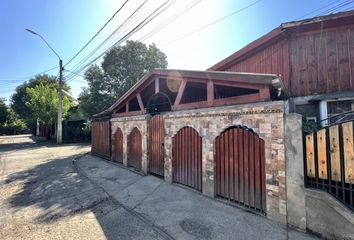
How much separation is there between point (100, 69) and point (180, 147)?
1938 cm

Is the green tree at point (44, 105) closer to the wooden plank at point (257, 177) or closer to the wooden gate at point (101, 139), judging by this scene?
the wooden gate at point (101, 139)

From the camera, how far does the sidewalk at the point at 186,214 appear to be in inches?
144

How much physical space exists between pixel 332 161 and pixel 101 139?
11.6 meters

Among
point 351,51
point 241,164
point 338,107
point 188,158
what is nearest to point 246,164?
point 241,164

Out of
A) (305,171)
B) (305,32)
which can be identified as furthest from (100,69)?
(305,171)

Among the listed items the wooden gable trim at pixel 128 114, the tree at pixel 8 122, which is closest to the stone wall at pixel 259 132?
the wooden gable trim at pixel 128 114

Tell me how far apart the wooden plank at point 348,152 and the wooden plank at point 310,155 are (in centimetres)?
48

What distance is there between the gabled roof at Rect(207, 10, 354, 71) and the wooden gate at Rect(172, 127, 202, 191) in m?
4.24

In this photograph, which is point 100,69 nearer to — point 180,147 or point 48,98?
point 48,98

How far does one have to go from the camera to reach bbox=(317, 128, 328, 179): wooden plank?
357 cm

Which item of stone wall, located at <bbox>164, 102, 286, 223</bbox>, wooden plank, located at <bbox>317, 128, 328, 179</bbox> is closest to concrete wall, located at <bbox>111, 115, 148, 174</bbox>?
stone wall, located at <bbox>164, 102, 286, 223</bbox>

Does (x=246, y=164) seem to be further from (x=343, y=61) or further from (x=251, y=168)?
(x=343, y=61)

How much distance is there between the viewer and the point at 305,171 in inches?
149

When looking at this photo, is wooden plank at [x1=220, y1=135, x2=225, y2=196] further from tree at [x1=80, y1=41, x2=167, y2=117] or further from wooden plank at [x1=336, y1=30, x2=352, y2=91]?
tree at [x1=80, y1=41, x2=167, y2=117]
